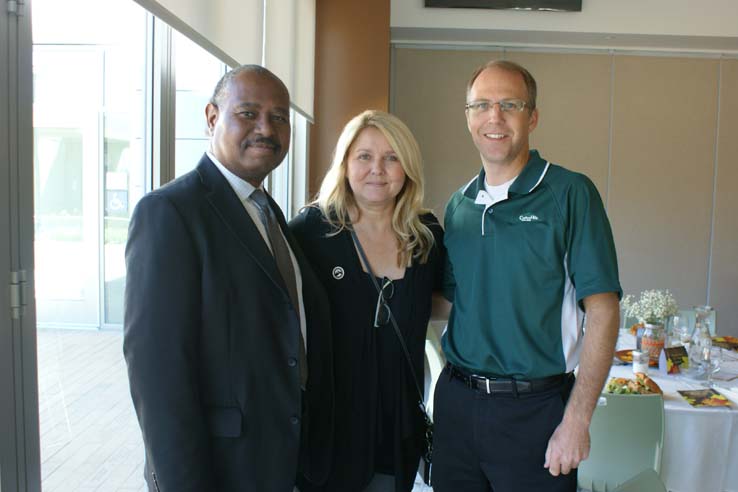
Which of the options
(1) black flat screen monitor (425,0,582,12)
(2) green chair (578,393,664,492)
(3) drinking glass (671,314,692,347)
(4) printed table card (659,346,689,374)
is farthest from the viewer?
(1) black flat screen monitor (425,0,582,12)

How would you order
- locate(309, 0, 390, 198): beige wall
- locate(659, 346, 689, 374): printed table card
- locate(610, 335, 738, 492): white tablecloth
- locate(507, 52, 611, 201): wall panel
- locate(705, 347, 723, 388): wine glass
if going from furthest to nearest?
1. locate(507, 52, 611, 201): wall panel
2. locate(309, 0, 390, 198): beige wall
3. locate(659, 346, 689, 374): printed table card
4. locate(705, 347, 723, 388): wine glass
5. locate(610, 335, 738, 492): white tablecloth

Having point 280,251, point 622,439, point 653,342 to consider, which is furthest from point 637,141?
point 280,251

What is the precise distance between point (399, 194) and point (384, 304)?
1.55 feet

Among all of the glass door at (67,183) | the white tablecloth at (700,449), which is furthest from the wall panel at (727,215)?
the glass door at (67,183)

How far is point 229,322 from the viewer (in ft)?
4.69

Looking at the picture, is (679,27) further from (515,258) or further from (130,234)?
(130,234)

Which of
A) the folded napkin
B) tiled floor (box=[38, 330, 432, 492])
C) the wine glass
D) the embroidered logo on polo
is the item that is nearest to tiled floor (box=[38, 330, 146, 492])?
tiled floor (box=[38, 330, 432, 492])

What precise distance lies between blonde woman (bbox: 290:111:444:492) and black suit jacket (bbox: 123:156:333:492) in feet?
1.09

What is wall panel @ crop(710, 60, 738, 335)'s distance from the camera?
664 cm

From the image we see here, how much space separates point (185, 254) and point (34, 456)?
0.63 meters

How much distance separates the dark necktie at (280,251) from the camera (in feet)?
5.54

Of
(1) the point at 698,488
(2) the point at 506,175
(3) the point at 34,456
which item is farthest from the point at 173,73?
(1) the point at 698,488

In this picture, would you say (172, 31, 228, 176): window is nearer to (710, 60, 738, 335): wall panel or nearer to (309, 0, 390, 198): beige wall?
(309, 0, 390, 198): beige wall

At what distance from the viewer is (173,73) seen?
2334mm
